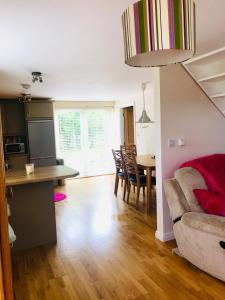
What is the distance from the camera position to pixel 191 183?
256cm

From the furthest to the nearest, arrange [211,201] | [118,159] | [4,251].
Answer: [118,159] → [211,201] → [4,251]

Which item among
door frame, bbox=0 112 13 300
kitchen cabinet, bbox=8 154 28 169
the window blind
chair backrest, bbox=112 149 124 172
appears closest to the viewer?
door frame, bbox=0 112 13 300

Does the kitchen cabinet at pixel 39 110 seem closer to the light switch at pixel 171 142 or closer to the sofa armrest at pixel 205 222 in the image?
the light switch at pixel 171 142

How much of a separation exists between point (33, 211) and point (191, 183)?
6.23ft

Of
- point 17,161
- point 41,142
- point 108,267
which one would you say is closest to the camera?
point 108,267

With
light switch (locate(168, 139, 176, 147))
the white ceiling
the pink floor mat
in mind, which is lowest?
the pink floor mat

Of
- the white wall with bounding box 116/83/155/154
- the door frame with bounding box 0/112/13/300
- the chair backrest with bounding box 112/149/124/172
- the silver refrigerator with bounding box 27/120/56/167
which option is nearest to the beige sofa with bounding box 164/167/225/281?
the door frame with bounding box 0/112/13/300

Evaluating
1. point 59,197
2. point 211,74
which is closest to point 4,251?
point 211,74

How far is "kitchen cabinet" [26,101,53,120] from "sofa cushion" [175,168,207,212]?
4230 millimetres

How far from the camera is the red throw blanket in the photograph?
257 cm

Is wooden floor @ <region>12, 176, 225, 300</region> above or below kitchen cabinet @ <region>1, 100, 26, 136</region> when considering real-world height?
below

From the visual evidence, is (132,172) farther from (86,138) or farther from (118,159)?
(86,138)

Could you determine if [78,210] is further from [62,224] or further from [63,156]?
[63,156]

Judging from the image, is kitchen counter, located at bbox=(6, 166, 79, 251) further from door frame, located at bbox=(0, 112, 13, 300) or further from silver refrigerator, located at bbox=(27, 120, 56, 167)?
silver refrigerator, located at bbox=(27, 120, 56, 167)
